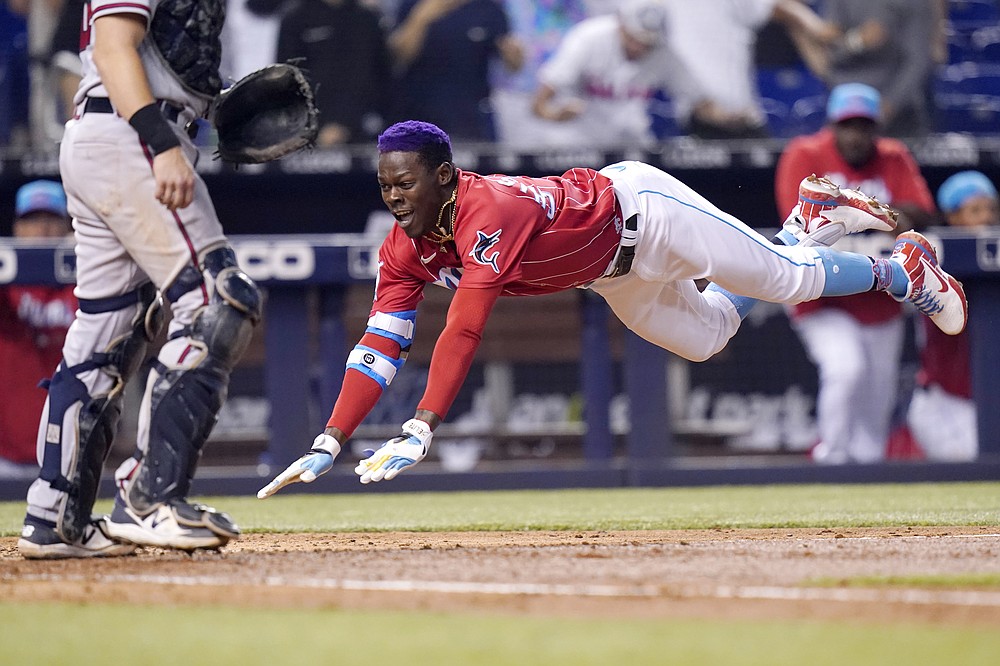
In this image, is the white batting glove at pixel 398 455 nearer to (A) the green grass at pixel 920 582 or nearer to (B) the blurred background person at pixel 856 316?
(A) the green grass at pixel 920 582

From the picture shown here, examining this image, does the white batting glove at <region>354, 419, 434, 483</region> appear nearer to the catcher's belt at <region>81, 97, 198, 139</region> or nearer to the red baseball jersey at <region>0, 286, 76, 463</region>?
the catcher's belt at <region>81, 97, 198, 139</region>

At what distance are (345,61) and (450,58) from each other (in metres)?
0.73

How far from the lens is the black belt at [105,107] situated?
3.35m

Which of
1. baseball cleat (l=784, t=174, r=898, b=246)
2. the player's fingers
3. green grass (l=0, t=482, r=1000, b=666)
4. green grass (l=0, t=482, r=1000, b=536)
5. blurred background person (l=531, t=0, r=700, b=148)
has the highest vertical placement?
blurred background person (l=531, t=0, r=700, b=148)

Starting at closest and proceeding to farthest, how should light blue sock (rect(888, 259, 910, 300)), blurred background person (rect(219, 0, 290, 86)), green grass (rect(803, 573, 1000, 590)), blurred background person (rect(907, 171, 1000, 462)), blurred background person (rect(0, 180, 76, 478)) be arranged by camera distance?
green grass (rect(803, 573, 1000, 590)) → light blue sock (rect(888, 259, 910, 300)) → blurred background person (rect(0, 180, 76, 478)) → blurred background person (rect(907, 171, 1000, 462)) → blurred background person (rect(219, 0, 290, 86))

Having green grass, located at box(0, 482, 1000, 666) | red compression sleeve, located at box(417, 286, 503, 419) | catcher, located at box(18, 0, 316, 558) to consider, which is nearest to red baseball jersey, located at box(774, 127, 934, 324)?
red compression sleeve, located at box(417, 286, 503, 419)

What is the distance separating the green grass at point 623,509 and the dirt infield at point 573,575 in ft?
2.05

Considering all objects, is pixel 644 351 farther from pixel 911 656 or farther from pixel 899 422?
pixel 911 656

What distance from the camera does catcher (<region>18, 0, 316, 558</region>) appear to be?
325 cm

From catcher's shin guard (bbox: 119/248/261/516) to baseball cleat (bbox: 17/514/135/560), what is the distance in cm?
26

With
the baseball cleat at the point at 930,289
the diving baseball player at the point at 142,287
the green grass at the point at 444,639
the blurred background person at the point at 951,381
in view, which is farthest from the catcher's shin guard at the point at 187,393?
the blurred background person at the point at 951,381

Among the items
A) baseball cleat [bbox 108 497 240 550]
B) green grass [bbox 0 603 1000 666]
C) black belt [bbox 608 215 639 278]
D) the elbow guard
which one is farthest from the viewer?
black belt [bbox 608 215 639 278]

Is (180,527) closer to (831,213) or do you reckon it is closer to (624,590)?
(624,590)

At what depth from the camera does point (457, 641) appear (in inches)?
82.0
